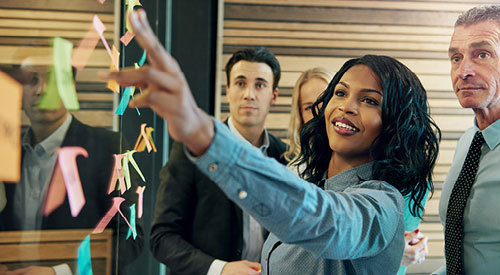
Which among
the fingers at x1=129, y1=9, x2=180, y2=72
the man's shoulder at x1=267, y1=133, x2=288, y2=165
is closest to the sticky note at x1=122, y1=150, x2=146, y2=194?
the fingers at x1=129, y1=9, x2=180, y2=72

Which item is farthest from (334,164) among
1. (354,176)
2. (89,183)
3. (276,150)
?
(276,150)

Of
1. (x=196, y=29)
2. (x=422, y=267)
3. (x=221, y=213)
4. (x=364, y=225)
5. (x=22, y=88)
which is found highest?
(x=196, y=29)

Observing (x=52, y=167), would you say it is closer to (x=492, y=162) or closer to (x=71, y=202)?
(x=71, y=202)

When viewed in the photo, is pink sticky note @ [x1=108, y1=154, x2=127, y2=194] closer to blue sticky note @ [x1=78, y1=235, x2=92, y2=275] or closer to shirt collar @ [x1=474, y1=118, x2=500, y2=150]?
blue sticky note @ [x1=78, y1=235, x2=92, y2=275]

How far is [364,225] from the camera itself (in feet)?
3.13

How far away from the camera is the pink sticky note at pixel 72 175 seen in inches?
23.2

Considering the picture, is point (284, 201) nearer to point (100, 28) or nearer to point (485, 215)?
point (100, 28)

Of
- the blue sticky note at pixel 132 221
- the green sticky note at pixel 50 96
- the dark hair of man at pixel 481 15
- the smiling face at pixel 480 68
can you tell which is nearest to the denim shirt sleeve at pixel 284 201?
the green sticky note at pixel 50 96

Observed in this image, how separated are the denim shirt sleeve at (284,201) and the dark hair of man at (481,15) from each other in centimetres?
98

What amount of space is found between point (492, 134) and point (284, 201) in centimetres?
106

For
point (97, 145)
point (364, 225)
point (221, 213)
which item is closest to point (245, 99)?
point (221, 213)

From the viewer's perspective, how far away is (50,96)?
1.73ft

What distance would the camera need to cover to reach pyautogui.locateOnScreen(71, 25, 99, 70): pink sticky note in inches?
24.3

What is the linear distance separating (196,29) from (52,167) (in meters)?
2.73
